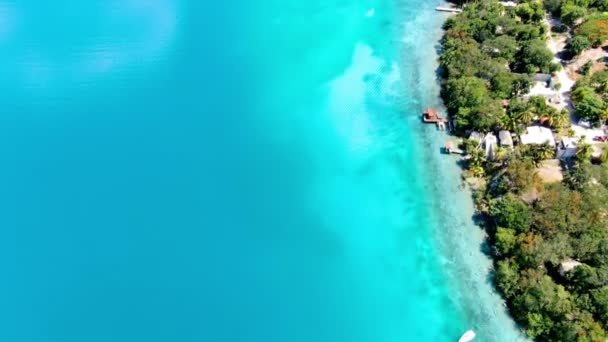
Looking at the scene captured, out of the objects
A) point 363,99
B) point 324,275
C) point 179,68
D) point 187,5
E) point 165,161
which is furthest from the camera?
point 187,5

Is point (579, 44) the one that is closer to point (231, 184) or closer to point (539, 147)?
point (539, 147)

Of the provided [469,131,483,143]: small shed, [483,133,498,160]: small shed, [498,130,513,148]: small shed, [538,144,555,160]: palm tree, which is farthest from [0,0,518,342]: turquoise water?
[538,144,555,160]: palm tree

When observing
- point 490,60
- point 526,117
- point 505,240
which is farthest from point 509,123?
point 505,240

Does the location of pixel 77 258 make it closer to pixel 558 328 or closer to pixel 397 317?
pixel 397 317

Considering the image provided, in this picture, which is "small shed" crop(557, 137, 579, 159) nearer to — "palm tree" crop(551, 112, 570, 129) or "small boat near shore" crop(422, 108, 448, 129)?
"palm tree" crop(551, 112, 570, 129)

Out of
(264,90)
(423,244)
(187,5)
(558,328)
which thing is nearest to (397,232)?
(423,244)
